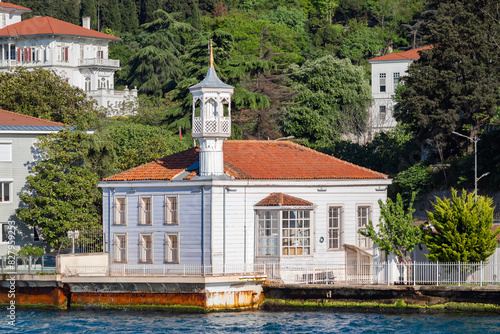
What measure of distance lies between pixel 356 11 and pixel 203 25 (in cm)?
1968

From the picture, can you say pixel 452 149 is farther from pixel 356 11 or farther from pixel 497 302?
pixel 356 11

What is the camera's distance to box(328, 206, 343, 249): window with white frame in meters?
44.0

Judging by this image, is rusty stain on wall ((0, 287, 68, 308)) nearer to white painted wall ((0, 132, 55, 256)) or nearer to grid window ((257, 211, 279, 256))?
white painted wall ((0, 132, 55, 256))

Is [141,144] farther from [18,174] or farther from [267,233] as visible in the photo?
[267,233]

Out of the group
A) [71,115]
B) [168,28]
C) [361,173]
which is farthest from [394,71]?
[361,173]

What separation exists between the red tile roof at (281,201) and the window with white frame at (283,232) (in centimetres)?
39

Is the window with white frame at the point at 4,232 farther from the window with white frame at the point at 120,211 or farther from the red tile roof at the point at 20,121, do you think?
the window with white frame at the point at 120,211

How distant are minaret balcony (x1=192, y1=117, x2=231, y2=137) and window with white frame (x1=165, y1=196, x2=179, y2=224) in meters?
2.92

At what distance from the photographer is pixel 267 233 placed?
42.7 m

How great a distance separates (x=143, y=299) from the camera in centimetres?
4156

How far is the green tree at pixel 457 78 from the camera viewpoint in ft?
190

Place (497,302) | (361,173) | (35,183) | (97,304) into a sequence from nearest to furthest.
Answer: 1. (497,302)
2. (97,304)
3. (361,173)
4. (35,183)

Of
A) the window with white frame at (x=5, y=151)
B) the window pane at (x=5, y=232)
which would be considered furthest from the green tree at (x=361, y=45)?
the window pane at (x=5, y=232)

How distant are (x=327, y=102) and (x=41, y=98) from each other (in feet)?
83.1
